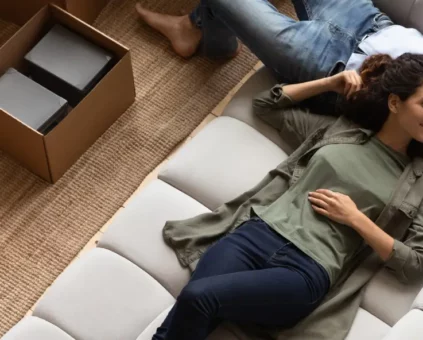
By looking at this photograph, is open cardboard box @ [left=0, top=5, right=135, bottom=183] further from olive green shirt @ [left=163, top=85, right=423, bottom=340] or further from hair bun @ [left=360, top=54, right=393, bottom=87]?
hair bun @ [left=360, top=54, right=393, bottom=87]

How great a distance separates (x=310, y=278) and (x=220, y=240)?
0.23 m

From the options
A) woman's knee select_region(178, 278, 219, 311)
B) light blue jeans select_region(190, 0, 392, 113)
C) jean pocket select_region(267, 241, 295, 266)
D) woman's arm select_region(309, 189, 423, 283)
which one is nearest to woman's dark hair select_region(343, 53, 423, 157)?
light blue jeans select_region(190, 0, 392, 113)

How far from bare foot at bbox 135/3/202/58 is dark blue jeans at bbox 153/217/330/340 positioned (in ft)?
2.78

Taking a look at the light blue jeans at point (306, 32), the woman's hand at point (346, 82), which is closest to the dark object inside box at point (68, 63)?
the light blue jeans at point (306, 32)

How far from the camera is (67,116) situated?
6.20 feet

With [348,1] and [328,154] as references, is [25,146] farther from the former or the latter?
[348,1]

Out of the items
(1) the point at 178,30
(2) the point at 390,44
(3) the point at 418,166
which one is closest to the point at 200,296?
(3) the point at 418,166

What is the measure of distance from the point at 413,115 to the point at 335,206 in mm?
279

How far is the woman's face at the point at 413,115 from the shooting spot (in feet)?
5.28

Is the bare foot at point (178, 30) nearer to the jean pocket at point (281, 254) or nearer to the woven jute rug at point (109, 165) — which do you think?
the woven jute rug at point (109, 165)

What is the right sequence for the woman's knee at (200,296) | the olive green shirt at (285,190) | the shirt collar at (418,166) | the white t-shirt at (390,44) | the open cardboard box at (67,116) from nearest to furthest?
the woman's knee at (200,296) < the olive green shirt at (285,190) < the shirt collar at (418,166) < the white t-shirt at (390,44) < the open cardboard box at (67,116)

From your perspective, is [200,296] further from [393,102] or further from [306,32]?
[306,32]

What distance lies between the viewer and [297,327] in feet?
5.00

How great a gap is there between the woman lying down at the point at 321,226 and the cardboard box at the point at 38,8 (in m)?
0.79
